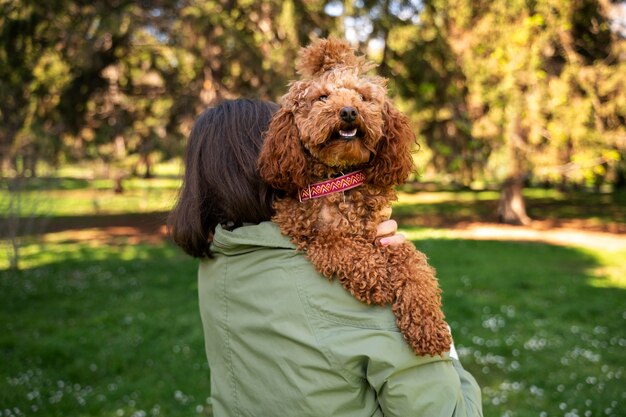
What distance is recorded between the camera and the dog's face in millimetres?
1608

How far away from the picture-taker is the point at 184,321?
6.75m

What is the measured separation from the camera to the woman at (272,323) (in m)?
A: 1.40

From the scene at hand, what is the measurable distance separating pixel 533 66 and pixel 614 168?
13.5 ft

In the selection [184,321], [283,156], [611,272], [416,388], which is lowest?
[184,321]

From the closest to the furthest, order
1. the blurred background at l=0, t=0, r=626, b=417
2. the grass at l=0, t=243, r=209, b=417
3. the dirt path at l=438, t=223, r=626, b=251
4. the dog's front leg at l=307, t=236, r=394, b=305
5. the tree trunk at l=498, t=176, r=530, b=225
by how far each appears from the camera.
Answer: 1. the dog's front leg at l=307, t=236, r=394, b=305
2. the grass at l=0, t=243, r=209, b=417
3. the blurred background at l=0, t=0, r=626, b=417
4. the dirt path at l=438, t=223, r=626, b=251
5. the tree trunk at l=498, t=176, r=530, b=225

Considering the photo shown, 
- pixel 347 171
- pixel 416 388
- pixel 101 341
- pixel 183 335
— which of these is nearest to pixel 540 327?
pixel 183 335

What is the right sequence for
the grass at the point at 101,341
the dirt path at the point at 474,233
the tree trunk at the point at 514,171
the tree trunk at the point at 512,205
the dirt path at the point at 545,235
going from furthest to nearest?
the tree trunk at the point at 512,205 → the tree trunk at the point at 514,171 → the dirt path at the point at 474,233 → the dirt path at the point at 545,235 → the grass at the point at 101,341

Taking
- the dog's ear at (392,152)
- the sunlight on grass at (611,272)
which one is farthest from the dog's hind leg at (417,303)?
the sunlight on grass at (611,272)

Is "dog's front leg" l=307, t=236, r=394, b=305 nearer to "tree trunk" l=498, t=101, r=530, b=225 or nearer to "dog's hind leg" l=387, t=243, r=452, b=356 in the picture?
"dog's hind leg" l=387, t=243, r=452, b=356

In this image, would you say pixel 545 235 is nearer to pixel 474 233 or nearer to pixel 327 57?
pixel 474 233

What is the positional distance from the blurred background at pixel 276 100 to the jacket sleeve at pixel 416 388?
7.03 feet

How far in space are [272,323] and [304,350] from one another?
4.3 inches

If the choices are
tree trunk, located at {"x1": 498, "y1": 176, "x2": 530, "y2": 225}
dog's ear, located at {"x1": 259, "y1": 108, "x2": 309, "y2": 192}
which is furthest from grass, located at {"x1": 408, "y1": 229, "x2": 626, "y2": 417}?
tree trunk, located at {"x1": 498, "y1": 176, "x2": 530, "y2": 225}

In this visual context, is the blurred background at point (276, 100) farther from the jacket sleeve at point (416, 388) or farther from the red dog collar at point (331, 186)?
the jacket sleeve at point (416, 388)
